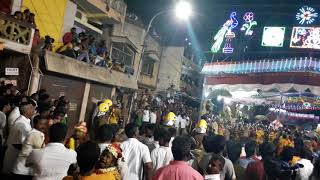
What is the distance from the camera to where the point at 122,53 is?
81.4 feet

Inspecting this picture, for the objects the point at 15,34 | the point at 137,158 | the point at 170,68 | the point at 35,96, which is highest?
the point at 170,68

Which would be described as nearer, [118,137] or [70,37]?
[118,137]

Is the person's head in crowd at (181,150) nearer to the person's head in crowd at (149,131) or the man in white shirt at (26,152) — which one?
the man in white shirt at (26,152)

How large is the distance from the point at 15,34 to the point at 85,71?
476 centimetres

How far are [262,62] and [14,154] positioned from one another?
15498 mm

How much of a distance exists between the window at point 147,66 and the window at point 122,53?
132 inches

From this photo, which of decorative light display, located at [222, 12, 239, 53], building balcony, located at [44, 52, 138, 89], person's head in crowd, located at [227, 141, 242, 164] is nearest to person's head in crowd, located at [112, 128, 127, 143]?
person's head in crowd, located at [227, 141, 242, 164]

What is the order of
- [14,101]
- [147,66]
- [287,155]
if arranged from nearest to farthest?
[287,155], [14,101], [147,66]

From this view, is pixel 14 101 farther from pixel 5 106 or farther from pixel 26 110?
pixel 26 110

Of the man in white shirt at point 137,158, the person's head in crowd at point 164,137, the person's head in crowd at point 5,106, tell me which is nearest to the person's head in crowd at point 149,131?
the person's head in crowd at point 164,137

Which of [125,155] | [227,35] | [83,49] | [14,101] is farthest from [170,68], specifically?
[125,155]

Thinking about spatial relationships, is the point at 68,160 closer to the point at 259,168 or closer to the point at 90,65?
the point at 259,168

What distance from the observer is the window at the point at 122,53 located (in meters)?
23.9

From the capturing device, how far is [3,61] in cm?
1353
